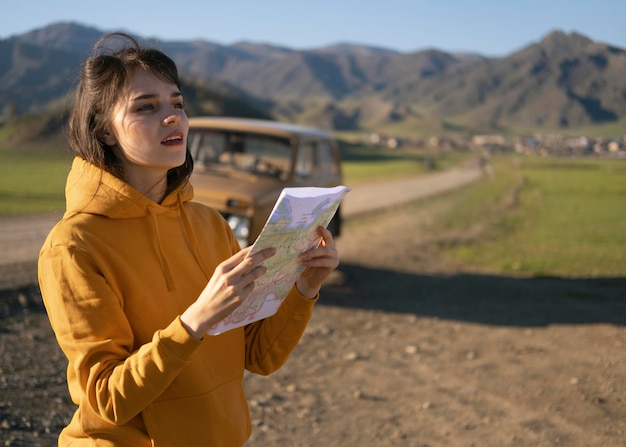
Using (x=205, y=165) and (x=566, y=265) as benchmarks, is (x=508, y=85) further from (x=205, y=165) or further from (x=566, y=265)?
(x=205, y=165)

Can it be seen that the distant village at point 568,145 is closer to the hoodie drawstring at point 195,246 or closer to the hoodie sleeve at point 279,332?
the hoodie sleeve at point 279,332

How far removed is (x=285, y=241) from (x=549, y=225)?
15.5m

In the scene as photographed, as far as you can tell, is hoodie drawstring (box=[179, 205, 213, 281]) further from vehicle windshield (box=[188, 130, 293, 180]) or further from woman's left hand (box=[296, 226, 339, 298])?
vehicle windshield (box=[188, 130, 293, 180])

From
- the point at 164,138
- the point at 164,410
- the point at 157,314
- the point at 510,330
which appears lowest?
the point at 510,330

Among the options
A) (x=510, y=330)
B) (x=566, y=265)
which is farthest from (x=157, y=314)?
(x=566, y=265)

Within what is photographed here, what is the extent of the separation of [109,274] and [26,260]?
818cm

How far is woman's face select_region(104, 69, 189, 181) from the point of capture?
2014 mm

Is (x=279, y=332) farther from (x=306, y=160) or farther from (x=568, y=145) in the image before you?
(x=568, y=145)

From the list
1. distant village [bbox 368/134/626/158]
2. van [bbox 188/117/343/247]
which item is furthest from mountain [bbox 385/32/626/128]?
van [bbox 188/117/343/247]

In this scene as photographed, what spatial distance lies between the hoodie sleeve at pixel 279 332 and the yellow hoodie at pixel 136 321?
0.11 m

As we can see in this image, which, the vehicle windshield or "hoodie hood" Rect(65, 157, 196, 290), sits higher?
"hoodie hood" Rect(65, 157, 196, 290)

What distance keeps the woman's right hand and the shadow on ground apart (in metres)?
6.26

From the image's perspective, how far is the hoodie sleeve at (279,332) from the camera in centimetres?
236

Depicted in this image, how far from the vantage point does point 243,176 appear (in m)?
8.76
